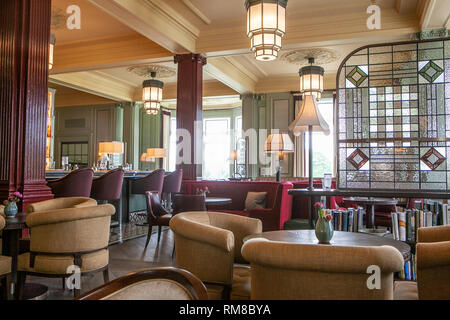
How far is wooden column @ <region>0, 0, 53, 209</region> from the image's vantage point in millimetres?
3502

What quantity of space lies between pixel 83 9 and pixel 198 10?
1.83 meters

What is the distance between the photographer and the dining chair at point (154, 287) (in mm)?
917

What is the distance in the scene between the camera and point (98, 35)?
7.34 m

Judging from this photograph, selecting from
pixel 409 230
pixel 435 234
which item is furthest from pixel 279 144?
pixel 435 234

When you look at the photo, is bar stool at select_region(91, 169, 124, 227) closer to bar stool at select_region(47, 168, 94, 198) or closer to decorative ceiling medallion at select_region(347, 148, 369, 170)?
bar stool at select_region(47, 168, 94, 198)

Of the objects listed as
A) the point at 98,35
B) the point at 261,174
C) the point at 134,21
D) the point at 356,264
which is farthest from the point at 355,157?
the point at 261,174

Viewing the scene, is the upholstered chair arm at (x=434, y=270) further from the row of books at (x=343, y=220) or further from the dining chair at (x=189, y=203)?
the dining chair at (x=189, y=203)

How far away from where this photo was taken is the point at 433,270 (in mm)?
1648

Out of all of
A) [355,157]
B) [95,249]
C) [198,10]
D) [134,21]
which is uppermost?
[198,10]

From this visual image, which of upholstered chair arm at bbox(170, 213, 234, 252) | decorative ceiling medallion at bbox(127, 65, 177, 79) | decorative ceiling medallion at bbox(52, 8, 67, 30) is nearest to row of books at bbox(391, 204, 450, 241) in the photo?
upholstered chair arm at bbox(170, 213, 234, 252)

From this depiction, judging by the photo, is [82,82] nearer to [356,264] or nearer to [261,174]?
[261,174]

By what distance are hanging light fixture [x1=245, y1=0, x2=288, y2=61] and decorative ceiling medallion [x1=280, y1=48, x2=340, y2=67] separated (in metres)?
3.85

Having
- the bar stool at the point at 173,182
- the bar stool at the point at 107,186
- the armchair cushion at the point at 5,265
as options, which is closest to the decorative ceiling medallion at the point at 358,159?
the armchair cushion at the point at 5,265

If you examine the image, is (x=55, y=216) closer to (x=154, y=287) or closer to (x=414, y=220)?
(x=154, y=287)
